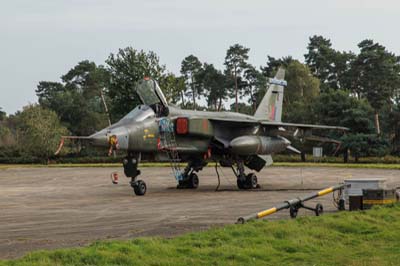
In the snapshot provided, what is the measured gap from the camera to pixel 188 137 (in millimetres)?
22281

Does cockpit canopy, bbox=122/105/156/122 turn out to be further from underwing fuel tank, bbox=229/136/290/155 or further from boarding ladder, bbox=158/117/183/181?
underwing fuel tank, bbox=229/136/290/155

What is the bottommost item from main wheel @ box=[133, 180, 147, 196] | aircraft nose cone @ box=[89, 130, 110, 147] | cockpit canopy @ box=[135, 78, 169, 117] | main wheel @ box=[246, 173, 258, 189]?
main wheel @ box=[133, 180, 147, 196]

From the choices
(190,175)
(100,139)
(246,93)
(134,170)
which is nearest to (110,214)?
(100,139)

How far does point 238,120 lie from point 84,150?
174ft

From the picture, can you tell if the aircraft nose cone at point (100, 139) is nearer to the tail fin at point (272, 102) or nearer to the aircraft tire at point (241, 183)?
the aircraft tire at point (241, 183)

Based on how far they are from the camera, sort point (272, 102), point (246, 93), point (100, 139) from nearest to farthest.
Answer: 1. point (100, 139)
2. point (272, 102)
3. point (246, 93)

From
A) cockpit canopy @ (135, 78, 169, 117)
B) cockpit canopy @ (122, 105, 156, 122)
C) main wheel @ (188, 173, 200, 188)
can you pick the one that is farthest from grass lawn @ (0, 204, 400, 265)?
main wheel @ (188, 173, 200, 188)

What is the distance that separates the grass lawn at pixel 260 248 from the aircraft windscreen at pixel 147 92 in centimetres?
1069

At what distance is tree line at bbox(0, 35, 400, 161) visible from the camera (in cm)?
5647

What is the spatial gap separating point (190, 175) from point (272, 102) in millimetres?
6479

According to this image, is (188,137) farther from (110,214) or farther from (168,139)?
(110,214)

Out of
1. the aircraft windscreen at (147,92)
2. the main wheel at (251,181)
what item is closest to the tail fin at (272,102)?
the main wheel at (251,181)

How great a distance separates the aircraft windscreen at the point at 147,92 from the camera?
69.2ft

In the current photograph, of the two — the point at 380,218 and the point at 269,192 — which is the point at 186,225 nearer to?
the point at 380,218
